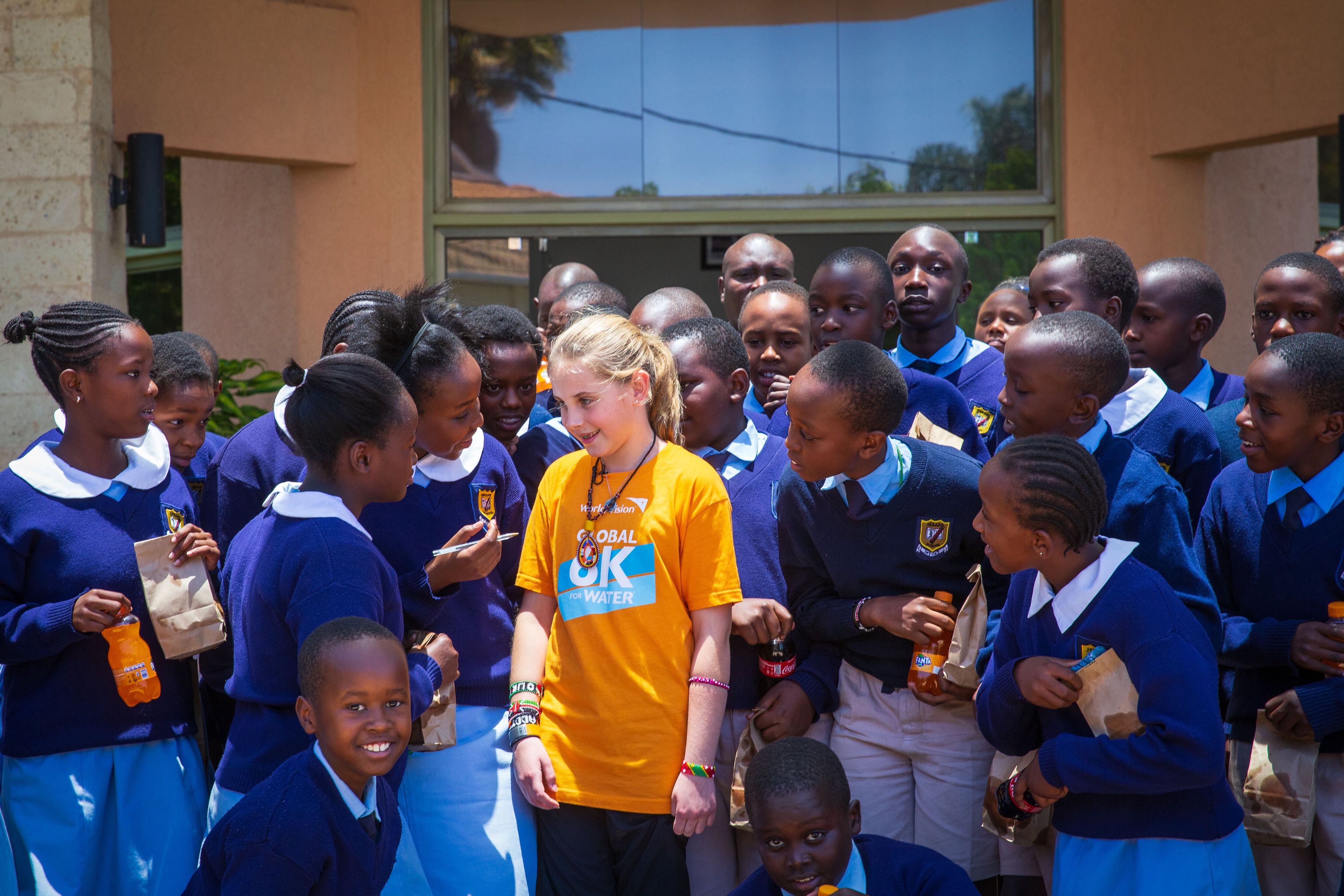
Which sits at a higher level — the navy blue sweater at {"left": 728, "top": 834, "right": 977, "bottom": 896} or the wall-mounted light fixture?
the wall-mounted light fixture

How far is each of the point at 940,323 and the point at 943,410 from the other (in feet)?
3.33

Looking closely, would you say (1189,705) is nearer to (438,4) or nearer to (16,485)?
(16,485)

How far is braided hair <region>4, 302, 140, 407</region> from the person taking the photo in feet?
10.5

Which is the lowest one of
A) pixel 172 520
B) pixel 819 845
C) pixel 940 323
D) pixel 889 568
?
pixel 819 845

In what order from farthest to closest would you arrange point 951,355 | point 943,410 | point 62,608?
point 951,355
point 943,410
point 62,608

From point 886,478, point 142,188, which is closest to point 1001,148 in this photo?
point 886,478

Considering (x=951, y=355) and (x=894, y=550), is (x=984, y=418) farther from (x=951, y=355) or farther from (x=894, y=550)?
(x=894, y=550)

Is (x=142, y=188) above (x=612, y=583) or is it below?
above

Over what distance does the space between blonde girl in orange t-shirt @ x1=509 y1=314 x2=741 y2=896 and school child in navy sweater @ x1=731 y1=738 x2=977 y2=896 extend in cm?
16

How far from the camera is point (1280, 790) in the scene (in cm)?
289

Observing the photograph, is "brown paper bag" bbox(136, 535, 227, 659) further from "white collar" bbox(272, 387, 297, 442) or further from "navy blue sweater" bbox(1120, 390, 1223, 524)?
"navy blue sweater" bbox(1120, 390, 1223, 524)

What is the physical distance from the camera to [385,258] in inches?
271

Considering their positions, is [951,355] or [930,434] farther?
[951,355]

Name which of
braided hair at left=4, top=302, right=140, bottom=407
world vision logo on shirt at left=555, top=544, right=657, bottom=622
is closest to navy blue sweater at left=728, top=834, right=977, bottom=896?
world vision logo on shirt at left=555, top=544, right=657, bottom=622
